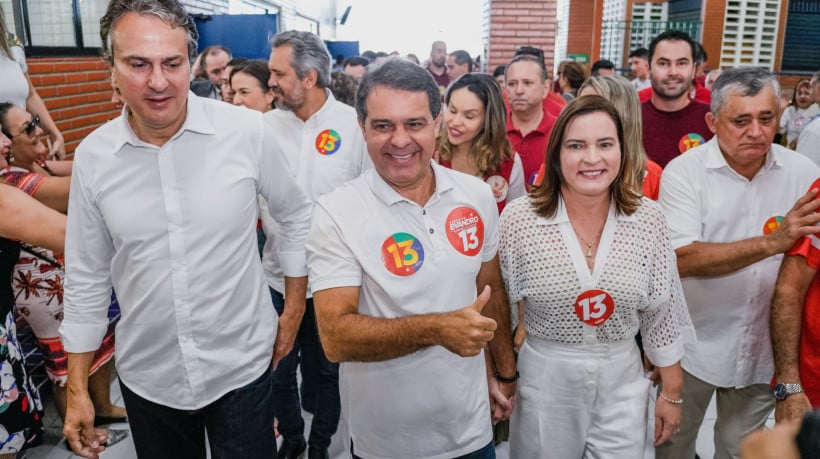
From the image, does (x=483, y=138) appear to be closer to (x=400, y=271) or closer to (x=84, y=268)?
(x=400, y=271)

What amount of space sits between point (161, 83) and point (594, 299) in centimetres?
133

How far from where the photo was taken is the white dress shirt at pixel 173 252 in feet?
5.23

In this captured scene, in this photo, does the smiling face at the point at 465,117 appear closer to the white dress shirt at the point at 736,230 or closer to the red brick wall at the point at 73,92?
the white dress shirt at the point at 736,230

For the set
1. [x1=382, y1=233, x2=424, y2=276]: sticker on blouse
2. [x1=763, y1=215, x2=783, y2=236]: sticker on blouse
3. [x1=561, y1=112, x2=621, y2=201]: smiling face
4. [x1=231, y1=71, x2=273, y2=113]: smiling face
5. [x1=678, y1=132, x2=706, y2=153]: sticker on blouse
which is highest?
[x1=231, y1=71, x2=273, y2=113]: smiling face

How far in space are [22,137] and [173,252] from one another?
5.05 ft

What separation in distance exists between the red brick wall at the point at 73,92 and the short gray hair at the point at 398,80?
359 centimetres

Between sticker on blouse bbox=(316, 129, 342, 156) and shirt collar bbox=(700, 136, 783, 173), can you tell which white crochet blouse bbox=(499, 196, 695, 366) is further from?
sticker on blouse bbox=(316, 129, 342, 156)

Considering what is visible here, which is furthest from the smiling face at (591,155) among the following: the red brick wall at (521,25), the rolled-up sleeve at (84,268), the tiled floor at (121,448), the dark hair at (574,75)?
the red brick wall at (521,25)

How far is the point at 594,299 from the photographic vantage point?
1.75 meters

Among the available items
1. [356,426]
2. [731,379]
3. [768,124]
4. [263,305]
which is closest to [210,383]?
[263,305]

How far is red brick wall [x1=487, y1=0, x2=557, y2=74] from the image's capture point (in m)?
6.27

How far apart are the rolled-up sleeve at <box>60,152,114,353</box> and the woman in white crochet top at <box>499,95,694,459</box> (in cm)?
116

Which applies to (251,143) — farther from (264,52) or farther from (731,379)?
(264,52)

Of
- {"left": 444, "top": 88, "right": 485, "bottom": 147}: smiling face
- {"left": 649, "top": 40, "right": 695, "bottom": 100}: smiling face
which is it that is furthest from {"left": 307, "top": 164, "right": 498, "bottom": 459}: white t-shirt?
{"left": 649, "top": 40, "right": 695, "bottom": 100}: smiling face
